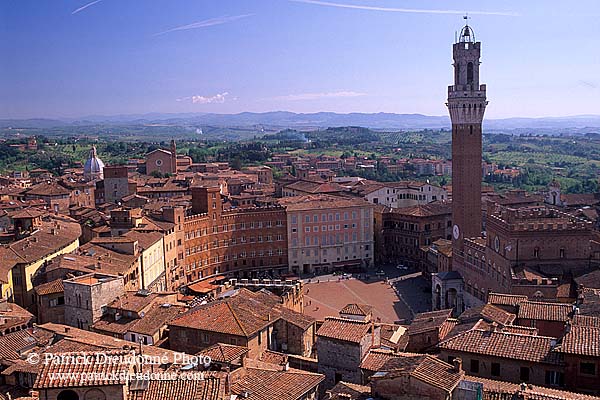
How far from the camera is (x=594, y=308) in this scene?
27547mm

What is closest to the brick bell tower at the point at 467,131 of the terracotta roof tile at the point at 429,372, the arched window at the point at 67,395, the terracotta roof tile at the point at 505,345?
the terracotta roof tile at the point at 505,345

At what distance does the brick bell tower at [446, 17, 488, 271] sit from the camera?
181ft

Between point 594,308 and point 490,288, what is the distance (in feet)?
64.3

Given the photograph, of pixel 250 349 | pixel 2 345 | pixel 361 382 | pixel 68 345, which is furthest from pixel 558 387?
pixel 2 345

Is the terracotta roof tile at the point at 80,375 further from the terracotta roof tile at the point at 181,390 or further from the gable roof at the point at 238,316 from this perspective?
the gable roof at the point at 238,316

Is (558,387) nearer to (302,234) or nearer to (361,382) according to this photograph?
(361,382)

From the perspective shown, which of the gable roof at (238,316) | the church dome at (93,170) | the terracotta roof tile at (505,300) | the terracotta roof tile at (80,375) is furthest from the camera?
the church dome at (93,170)

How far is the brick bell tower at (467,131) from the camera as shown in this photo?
55.2 metres

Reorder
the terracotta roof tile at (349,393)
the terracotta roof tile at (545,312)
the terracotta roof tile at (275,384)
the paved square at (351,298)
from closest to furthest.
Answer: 1. the terracotta roof tile at (349,393)
2. the terracotta roof tile at (275,384)
3. the terracotta roof tile at (545,312)
4. the paved square at (351,298)

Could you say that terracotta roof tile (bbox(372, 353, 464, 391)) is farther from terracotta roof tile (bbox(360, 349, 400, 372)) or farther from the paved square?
the paved square

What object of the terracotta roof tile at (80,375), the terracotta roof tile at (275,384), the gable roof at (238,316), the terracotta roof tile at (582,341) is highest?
the terracotta roof tile at (80,375)

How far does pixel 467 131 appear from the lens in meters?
55.6

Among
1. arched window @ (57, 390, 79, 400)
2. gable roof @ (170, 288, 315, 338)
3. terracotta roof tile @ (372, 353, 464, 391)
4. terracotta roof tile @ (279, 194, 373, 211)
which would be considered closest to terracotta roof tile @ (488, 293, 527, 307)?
gable roof @ (170, 288, 315, 338)

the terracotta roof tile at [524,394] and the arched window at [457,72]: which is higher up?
the arched window at [457,72]
